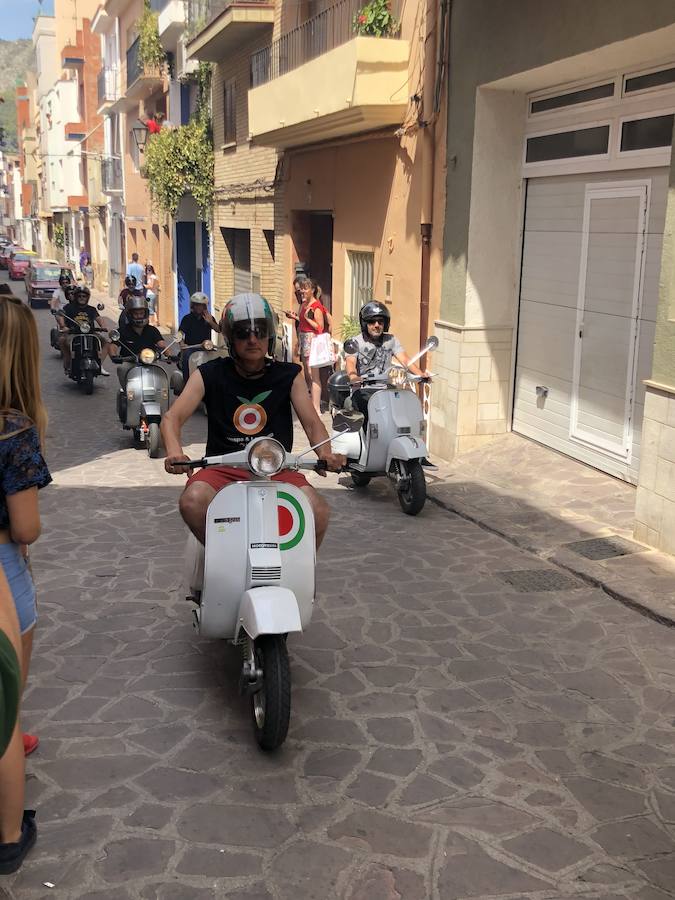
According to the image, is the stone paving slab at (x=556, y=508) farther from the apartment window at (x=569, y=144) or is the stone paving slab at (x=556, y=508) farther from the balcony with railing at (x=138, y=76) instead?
the balcony with railing at (x=138, y=76)

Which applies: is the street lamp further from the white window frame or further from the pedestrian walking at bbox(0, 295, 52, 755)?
the pedestrian walking at bbox(0, 295, 52, 755)

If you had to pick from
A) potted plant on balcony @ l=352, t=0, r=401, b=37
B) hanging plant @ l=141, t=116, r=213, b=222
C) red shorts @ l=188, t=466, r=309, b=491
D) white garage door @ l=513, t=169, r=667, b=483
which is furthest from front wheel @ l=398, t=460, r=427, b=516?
hanging plant @ l=141, t=116, r=213, b=222

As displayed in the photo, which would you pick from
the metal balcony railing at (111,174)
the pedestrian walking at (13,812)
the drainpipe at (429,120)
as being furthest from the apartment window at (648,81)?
the metal balcony railing at (111,174)

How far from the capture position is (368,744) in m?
4.26

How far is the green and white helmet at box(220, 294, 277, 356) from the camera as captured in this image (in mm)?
4434

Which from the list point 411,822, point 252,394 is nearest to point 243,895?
point 411,822

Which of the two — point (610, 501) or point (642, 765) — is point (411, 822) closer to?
point (642, 765)

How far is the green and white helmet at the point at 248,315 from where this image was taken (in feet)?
14.5

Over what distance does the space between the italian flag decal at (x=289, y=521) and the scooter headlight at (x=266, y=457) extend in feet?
1.08

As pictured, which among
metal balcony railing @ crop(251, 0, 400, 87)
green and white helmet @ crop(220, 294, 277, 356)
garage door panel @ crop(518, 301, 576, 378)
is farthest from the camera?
metal balcony railing @ crop(251, 0, 400, 87)

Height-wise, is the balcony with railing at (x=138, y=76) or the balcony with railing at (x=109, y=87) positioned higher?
the balcony with railing at (x=109, y=87)

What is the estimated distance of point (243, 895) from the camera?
321 cm

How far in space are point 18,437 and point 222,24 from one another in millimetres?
15885

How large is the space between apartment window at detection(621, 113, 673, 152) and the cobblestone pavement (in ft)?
11.7
